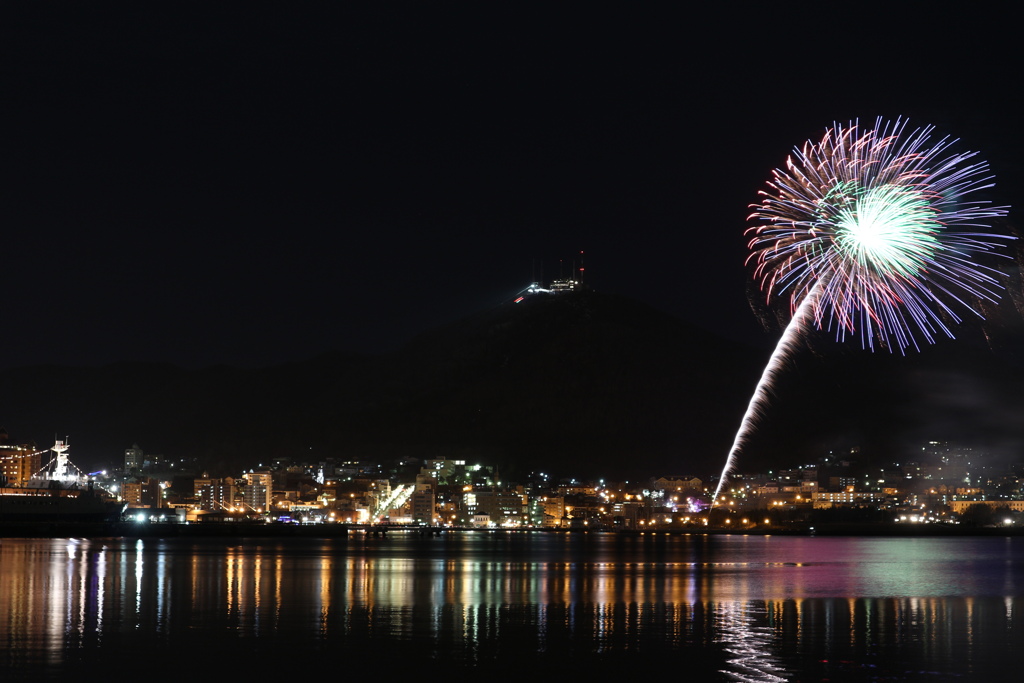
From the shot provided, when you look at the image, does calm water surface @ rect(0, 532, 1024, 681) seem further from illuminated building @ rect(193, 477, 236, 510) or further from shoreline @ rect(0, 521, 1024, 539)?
illuminated building @ rect(193, 477, 236, 510)

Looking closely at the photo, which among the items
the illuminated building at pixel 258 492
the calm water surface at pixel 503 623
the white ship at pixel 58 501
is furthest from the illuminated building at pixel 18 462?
the calm water surface at pixel 503 623

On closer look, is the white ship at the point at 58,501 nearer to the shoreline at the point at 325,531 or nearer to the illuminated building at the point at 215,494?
the shoreline at the point at 325,531

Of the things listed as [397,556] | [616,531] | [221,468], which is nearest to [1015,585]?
[397,556]

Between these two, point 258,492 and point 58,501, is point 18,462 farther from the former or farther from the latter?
point 58,501

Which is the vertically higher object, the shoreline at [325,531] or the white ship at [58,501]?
the white ship at [58,501]

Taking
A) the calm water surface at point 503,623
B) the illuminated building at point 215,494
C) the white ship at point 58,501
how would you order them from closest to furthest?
the calm water surface at point 503,623
the white ship at point 58,501
the illuminated building at point 215,494

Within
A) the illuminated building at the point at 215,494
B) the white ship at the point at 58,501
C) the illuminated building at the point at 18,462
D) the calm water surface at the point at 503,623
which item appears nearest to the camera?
the calm water surface at the point at 503,623

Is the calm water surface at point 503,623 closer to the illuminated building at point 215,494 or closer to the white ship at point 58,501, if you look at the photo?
the white ship at point 58,501

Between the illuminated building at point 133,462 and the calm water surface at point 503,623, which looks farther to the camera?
the illuminated building at point 133,462

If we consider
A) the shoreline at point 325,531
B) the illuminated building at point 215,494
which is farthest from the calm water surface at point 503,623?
the illuminated building at point 215,494

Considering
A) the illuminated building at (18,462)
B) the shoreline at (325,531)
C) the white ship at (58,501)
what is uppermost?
the illuminated building at (18,462)
